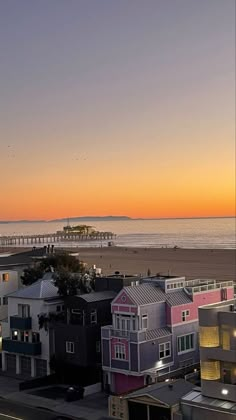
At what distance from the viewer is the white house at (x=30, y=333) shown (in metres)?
37.6

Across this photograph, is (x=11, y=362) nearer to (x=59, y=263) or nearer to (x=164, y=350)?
(x=59, y=263)

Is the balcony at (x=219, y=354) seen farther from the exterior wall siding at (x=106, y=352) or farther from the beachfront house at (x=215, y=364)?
the exterior wall siding at (x=106, y=352)

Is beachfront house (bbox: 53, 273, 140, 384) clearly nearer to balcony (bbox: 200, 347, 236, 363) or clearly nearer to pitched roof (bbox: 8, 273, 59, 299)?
pitched roof (bbox: 8, 273, 59, 299)

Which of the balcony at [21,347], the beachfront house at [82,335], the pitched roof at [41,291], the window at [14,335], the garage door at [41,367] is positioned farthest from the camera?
the window at [14,335]

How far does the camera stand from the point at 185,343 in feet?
116

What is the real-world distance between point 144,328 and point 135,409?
6.41 metres

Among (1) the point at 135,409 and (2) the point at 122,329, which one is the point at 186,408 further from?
(2) the point at 122,329

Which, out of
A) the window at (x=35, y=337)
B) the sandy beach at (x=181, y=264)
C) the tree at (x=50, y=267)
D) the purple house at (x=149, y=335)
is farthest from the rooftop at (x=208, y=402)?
the sandy beach at (x=181, y=264)

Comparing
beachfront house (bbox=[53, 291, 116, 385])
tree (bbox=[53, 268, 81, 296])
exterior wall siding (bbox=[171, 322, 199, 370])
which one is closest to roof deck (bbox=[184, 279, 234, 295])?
exterior wall siding (bbox=[171, 322, 199, 370])

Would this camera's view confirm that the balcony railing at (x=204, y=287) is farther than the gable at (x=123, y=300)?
Yes

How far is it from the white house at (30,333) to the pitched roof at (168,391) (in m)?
10.7

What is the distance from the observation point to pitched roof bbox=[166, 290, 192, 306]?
115 feet

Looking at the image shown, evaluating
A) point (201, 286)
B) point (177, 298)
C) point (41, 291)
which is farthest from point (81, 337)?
point (201, 286)

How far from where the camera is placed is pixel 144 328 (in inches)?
1310
